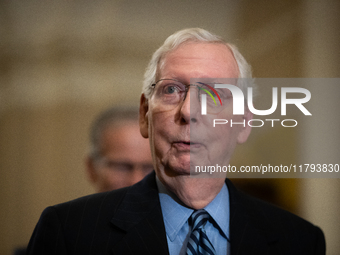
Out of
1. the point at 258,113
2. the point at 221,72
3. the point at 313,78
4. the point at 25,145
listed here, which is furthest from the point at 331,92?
the point at 25,145

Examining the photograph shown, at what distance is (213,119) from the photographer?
1049mm

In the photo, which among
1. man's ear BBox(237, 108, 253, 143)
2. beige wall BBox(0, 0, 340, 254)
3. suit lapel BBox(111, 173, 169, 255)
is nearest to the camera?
suit lapel BBox(111, 173, 169, 255)

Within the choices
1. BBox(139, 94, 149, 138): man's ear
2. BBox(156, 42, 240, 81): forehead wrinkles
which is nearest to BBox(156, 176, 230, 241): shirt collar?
BBox(139, 94, 149, 138): man's ear

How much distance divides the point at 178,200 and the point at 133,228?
18 cm

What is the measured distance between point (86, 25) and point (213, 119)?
0.76 meters

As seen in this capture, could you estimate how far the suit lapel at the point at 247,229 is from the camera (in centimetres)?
103

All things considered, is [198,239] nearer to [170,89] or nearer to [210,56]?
[170,89]

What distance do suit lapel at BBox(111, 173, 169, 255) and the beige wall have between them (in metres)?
0.37

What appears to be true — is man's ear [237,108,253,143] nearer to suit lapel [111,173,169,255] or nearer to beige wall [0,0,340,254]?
beige wall [0,0,340,254]

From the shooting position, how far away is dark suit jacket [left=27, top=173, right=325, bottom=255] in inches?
39.4

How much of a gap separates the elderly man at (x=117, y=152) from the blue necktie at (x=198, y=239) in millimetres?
398

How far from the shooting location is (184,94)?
40.1 inches

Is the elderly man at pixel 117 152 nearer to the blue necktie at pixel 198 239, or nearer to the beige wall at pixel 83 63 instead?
the beige wall at pixel 83 63

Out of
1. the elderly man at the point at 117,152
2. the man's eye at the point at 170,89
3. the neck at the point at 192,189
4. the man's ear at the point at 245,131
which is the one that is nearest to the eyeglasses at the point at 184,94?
the man's eye at the point at 170,89
